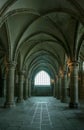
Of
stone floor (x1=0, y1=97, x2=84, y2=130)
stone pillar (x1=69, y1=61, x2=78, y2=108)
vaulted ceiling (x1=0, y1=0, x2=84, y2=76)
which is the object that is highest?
vaulted ceiling (x1=0, y1=0, x2=84, y2=76)

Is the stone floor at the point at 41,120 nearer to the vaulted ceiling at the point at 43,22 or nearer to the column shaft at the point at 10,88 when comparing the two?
the column shaft at the point at 10,88

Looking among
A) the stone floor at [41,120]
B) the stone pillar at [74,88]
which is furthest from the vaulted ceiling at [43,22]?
the stone floor at [41,120]

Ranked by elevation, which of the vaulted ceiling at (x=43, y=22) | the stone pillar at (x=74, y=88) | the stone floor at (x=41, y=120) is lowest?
the stone floor at (x=41, y=120)

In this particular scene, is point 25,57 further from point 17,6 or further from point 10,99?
point 17,6

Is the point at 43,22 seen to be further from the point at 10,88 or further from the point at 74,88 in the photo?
the point at 10,88

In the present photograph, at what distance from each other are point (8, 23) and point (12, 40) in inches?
109

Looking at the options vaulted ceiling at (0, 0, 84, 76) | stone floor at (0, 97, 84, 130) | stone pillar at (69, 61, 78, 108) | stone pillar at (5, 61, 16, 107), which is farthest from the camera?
stone pillar at (5, 61, 16, 107)

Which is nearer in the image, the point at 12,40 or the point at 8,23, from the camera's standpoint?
the point at 8,23

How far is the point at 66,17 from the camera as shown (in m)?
21.8

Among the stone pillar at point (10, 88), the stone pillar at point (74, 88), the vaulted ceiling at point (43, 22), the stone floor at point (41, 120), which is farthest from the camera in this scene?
the stone pillar at point (10, 88)

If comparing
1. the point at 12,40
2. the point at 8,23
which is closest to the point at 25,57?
the point at 12,40

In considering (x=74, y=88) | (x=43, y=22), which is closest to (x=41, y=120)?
(x=74, y=88)

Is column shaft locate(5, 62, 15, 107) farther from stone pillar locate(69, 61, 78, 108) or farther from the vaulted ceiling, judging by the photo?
stone pillar locate(69, 61, 78, 108)

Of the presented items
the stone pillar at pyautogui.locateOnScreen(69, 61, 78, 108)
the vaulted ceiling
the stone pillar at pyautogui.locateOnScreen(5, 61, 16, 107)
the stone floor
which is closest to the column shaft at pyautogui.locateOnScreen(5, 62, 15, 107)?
the stone pillar at pyautogui.locateOnScreen(5, 61, 16, 107)
